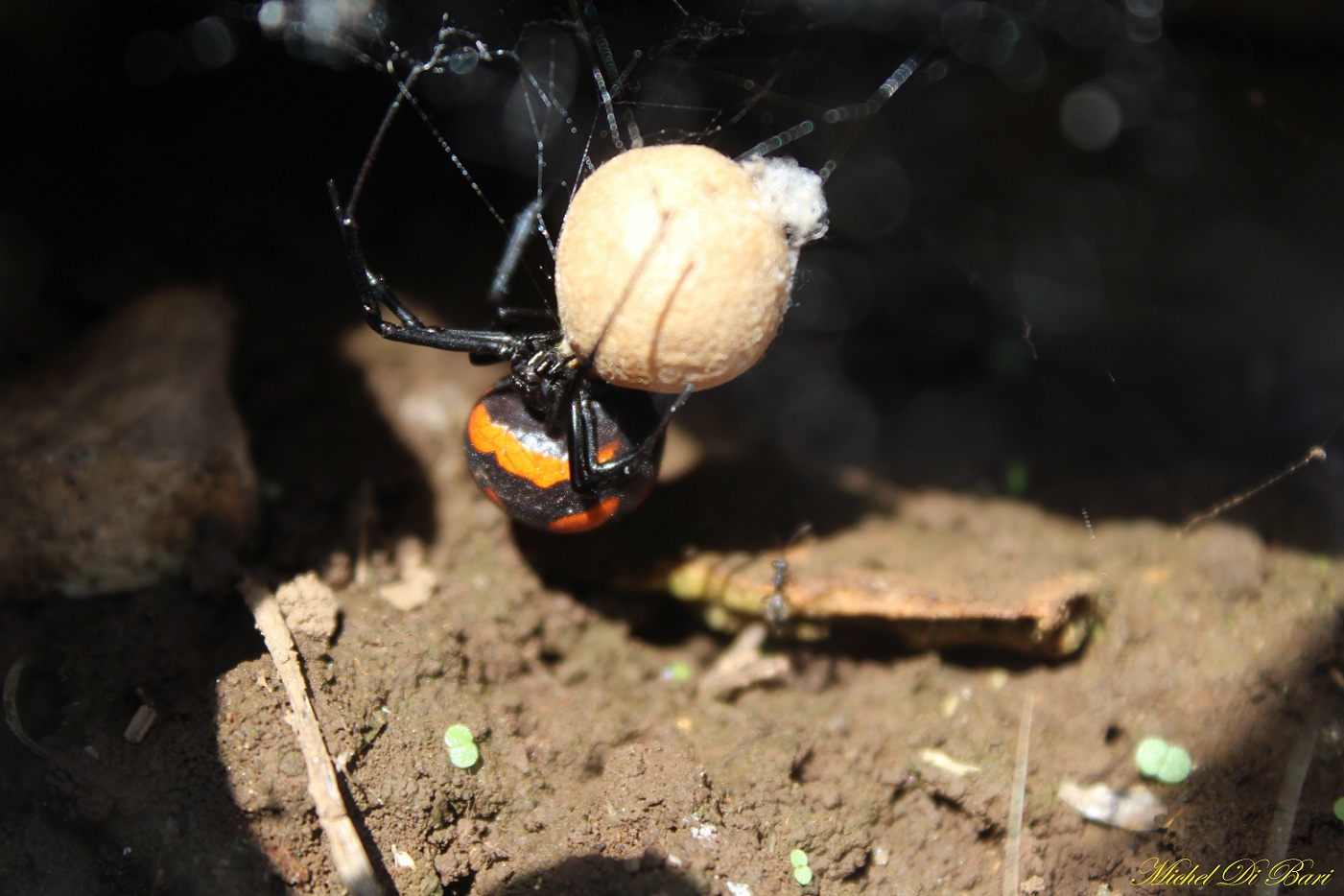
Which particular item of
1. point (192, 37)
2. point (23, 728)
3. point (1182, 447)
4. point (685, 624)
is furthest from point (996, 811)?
point (192, 37)

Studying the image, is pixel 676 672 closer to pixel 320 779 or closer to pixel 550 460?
pixel 550 460

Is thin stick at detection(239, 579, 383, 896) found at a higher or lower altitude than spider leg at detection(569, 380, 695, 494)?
lower

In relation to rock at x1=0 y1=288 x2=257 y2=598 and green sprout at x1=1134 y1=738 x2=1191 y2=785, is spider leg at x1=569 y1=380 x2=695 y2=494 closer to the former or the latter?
rock at x1=0 y1=288 x2=257 y2=598

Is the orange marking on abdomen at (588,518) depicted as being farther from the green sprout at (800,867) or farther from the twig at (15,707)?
the twig at (15,707)

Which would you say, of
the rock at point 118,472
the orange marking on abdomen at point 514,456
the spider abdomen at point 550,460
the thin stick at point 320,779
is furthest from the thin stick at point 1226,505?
the rock at point 118,472

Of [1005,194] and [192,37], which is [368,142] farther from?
[1005,194]

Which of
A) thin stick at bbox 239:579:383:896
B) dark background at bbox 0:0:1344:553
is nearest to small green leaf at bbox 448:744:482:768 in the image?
thin stick at bbox 239:579:383:896
